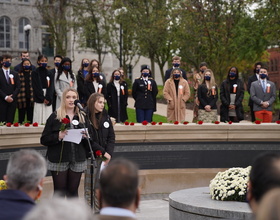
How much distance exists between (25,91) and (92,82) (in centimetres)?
173

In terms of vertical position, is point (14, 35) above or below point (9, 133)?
above

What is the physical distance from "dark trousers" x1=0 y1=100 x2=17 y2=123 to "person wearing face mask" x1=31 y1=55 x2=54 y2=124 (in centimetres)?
56

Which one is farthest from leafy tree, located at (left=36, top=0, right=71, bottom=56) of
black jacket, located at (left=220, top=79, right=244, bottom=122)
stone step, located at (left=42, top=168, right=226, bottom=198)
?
stone step, located at (left=42, top=168, right=226, bottom=198)

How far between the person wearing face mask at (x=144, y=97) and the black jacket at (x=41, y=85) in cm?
235

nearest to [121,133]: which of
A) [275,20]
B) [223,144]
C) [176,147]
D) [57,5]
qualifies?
[176,147]

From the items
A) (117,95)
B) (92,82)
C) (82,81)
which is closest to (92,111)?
(92,82)

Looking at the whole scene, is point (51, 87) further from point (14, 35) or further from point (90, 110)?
point (14, 35)

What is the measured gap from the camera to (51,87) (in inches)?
602

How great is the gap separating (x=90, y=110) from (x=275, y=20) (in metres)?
19.5

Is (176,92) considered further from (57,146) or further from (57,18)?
(57,18)

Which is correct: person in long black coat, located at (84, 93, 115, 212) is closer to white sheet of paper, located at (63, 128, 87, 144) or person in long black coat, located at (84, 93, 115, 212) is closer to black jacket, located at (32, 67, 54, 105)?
white sheet of paper, located at (63, 128, 87, 144)

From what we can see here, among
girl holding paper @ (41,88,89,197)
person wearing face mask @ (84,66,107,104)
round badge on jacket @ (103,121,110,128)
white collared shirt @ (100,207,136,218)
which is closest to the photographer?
white collared shirt @ (100,207,136,218)

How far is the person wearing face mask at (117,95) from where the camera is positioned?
16.5 meters

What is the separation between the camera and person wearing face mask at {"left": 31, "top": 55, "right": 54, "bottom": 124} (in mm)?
15117
